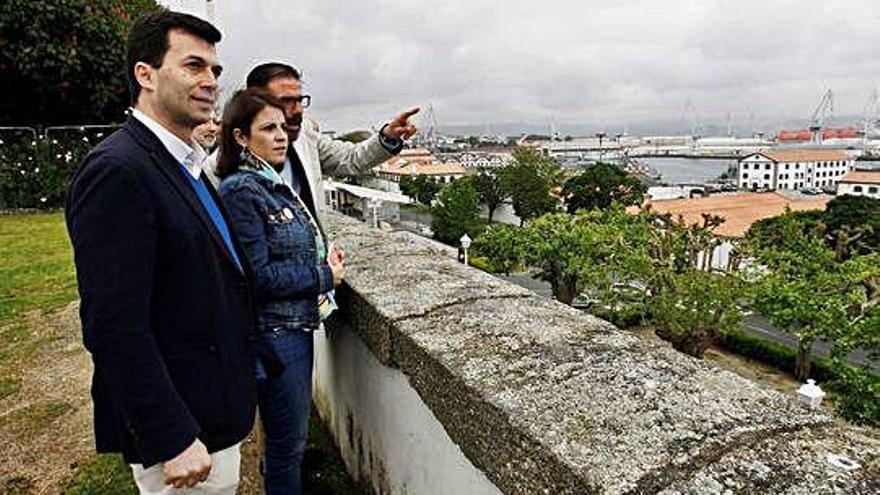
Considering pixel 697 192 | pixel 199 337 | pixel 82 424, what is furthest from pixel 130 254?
pixel 697 192

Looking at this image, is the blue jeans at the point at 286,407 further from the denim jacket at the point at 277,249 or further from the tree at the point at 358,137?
the tree at the point at 358,137

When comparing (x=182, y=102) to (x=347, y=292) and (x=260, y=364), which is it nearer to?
(x=260, y=364)

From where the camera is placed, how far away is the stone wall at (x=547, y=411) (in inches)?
35.3

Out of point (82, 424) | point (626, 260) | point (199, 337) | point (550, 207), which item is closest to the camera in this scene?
point (199, 337)

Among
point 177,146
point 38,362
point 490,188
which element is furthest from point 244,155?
point 490,188

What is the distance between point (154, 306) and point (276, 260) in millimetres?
480

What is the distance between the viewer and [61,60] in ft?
40.1

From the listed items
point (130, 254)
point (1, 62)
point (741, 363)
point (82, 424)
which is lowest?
point (741, 363)

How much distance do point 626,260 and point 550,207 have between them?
29.6 m

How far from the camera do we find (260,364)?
171cm

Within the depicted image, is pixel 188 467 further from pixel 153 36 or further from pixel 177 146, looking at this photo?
pixel 153 36

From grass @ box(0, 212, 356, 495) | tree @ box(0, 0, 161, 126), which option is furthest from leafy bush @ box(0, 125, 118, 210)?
grass @ box(0, 212, 356, 495)

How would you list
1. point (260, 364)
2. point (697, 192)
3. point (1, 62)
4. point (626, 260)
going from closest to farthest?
point (260, 364) → point (1, 62) → point (626, 260) → point (697, 192)

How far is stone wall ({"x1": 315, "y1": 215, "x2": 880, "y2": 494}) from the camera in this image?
2.94 ft
